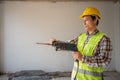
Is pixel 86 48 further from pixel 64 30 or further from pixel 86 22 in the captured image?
pixel 64 30

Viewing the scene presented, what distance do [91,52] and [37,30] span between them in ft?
15.6

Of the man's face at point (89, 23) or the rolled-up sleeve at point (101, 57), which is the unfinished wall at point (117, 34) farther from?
the rolled-up sleeve at point (101, 57)

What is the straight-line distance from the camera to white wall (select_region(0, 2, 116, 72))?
663 cm

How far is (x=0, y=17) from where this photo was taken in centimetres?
658

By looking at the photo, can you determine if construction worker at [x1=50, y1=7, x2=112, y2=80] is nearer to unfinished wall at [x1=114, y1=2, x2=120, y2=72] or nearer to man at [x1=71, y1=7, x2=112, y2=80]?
man at [x1=71, y1=7, x2=112, y2=80]

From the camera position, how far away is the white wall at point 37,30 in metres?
6.63

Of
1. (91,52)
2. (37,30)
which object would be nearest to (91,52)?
(91,52)

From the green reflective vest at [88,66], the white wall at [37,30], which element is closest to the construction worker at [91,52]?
the green reflective vest at [88,66]

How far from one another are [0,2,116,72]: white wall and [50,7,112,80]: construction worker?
459 cm

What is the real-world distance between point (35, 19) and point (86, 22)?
470 centimetres

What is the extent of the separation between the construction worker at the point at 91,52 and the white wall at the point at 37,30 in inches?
181

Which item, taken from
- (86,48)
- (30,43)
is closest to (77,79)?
(86,48)

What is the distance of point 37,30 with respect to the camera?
Result: 22.0 feet

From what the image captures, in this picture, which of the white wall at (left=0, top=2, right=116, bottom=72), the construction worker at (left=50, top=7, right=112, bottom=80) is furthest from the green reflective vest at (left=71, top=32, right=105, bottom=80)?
the white wall at (left=0, top=2, right=116, bottom=72)
